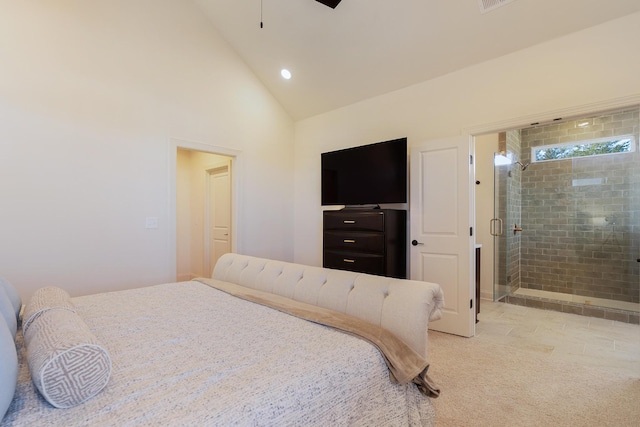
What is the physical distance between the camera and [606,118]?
4.17m

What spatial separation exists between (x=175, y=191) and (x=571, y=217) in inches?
214

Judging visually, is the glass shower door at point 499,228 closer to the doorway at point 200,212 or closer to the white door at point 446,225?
the white door at point 446,225

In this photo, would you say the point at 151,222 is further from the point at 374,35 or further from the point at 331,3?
the point at 374,35

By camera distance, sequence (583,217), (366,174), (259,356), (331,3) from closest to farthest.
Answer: (259,356) < (331,3) < (366,174) < (583,217)

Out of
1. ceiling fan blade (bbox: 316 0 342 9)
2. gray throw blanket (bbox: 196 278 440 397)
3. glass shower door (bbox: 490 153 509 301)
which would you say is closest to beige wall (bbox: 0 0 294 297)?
ceiling fan blade (bbox: 316 0 342 9)

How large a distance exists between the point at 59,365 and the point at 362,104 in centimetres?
384

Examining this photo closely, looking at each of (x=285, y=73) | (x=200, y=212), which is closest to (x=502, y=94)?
(x=285, y=73)

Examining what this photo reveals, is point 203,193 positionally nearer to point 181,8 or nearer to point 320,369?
point 181,8

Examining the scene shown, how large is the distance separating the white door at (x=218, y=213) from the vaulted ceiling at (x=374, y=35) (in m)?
1.60

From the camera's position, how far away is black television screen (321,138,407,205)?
3261 millimetres

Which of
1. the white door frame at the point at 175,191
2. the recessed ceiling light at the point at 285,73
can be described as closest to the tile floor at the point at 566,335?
the white door frame at the point at 175,191

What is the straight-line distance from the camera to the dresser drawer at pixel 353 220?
3178mm

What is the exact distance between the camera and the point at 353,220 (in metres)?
3.37

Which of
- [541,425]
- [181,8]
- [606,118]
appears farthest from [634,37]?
[181,8]
